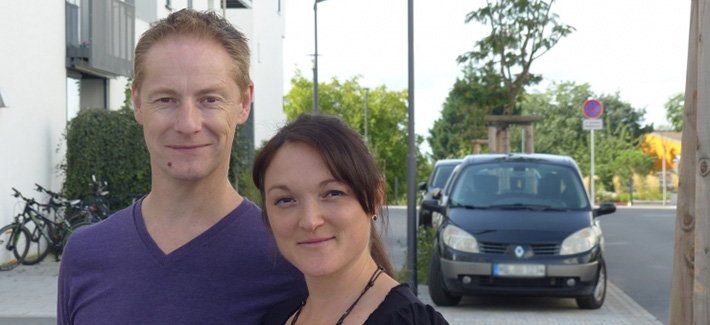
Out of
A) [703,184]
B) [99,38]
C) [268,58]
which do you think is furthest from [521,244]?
[268,58]

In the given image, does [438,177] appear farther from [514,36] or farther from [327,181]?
[327,181]

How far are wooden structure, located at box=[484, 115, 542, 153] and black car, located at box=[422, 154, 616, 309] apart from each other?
7544 millimetres

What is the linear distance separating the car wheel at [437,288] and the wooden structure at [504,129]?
806cm

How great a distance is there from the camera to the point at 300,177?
2.28 meters

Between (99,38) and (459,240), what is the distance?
398 inches

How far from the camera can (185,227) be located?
2527 mm

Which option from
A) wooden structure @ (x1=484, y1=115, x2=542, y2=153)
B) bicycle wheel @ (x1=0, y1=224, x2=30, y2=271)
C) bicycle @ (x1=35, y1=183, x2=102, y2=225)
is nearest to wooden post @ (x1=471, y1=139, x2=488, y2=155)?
wooden structure @ (x1=484, y1=115, x2=542, y2=153)

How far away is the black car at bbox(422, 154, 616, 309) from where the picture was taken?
1093cm

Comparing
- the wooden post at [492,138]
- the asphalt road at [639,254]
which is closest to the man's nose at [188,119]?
the asphalt road at [639,254]

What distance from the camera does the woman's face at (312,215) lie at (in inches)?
89.3

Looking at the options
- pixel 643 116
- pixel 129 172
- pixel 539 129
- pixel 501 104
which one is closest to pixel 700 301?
pixel 129 172

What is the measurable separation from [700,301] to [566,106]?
76.2 metres

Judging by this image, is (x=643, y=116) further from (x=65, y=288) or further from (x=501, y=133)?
(x=65, y=288)

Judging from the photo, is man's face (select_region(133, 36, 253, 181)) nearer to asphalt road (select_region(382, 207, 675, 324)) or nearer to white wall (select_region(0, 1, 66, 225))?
asphalt road (select_region(382, 207, 675, 324))
